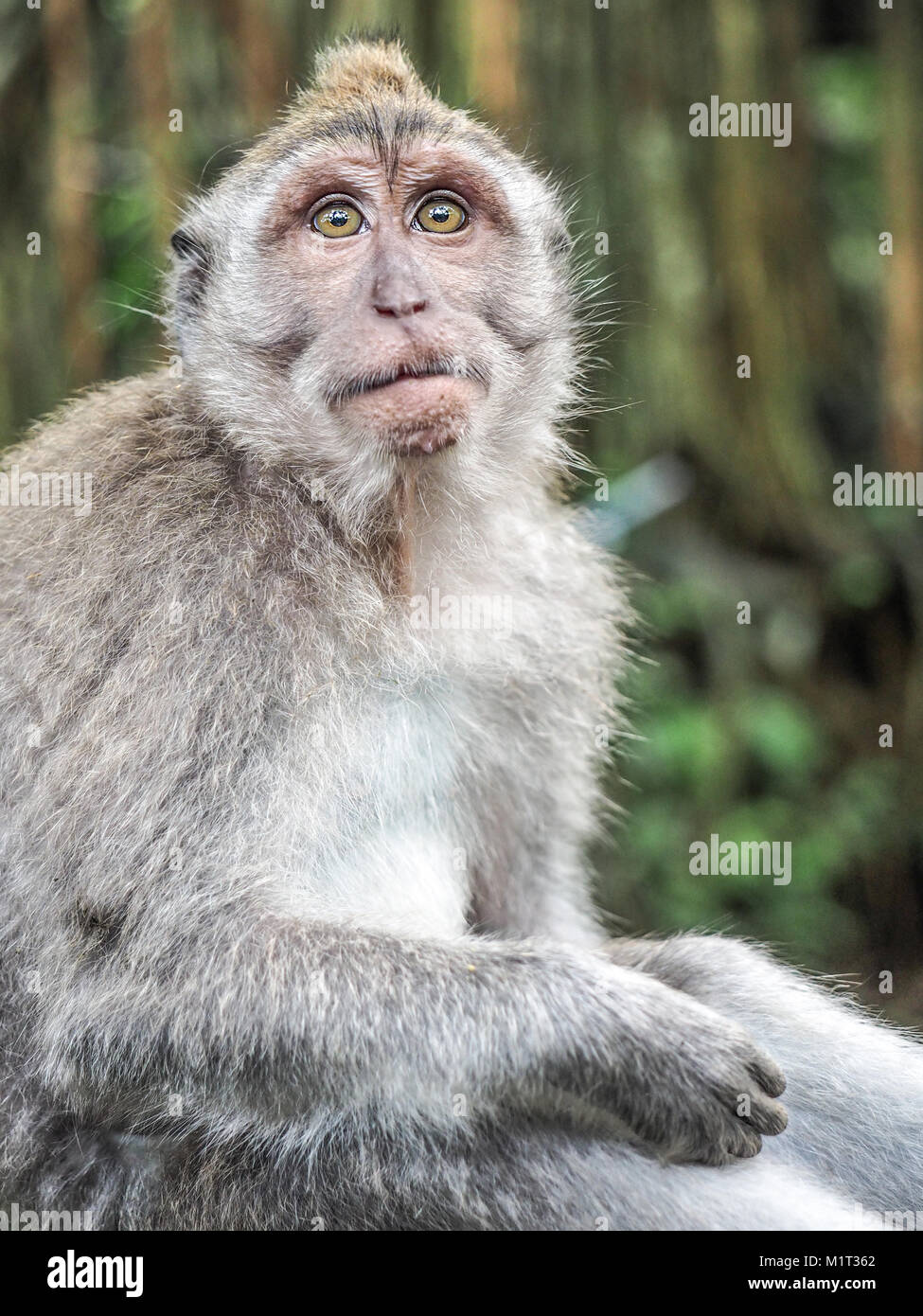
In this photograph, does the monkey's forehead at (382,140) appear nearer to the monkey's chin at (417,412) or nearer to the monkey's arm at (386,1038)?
the monkey's chin at (417,412)

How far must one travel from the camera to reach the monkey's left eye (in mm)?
4535

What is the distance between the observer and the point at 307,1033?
12.0ft

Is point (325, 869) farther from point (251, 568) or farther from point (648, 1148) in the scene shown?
point (648, 1148)

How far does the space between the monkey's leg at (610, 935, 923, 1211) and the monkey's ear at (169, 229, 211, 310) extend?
8.88ft

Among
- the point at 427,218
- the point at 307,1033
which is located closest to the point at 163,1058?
the point at 307,1033

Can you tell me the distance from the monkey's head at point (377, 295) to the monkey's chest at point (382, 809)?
2.23 ft

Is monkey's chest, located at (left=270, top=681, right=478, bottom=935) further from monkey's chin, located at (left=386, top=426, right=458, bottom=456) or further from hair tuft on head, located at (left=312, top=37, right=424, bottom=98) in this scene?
hair tuft on head, located at (left=312, top=37, right=424, bottom=98)

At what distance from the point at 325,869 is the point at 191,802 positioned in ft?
1.62

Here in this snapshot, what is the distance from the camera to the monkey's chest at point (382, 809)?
403cm

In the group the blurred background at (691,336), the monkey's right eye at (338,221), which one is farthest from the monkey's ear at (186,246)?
the blurred background at (691,336)
